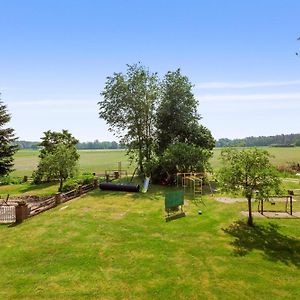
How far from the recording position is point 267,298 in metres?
12.4

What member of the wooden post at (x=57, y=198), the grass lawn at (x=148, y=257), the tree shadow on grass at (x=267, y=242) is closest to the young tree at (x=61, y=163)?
the wooden post at (x=57, y=198)

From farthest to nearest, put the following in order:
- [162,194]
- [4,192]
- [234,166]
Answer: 1. [4,192]
2. [162,194]
3. [234,166]

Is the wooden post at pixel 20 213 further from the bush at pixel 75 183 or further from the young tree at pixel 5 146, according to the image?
the young tree at pixel 5 146

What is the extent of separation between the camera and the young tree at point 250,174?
765 inches

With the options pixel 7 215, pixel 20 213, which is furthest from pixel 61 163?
pixel 20 213

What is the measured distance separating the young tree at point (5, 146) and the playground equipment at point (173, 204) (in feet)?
104

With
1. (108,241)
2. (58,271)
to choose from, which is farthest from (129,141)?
(58,271)

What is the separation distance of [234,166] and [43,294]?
13795 millimetres

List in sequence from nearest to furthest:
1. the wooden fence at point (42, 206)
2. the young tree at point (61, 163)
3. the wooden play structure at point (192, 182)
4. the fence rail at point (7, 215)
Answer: the fence rail at point (7, 215) < the wooden fence at point (42, 206) < the wooden play structure at point (192, 182) < the young tree at point (61, 163)

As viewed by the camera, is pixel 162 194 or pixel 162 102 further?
pixel 162 102

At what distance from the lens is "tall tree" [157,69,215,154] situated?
43.9 meters

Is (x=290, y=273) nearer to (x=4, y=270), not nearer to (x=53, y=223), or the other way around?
(x=4, y=270)

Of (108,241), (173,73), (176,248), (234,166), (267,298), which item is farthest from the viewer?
(173,73)

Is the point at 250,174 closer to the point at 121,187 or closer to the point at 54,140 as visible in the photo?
the point at 121,187
